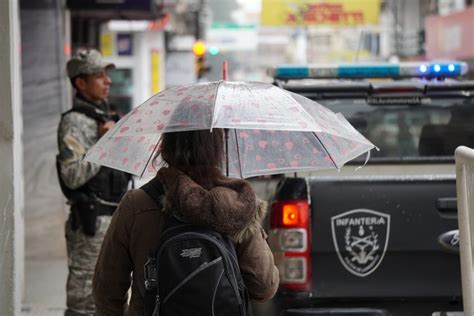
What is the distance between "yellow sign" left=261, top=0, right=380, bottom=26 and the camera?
A: 97.3ft

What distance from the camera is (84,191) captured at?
576cm

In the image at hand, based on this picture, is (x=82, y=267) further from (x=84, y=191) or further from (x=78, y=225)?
(x=84, y=191)

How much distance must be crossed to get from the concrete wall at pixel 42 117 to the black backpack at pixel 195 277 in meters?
7.71

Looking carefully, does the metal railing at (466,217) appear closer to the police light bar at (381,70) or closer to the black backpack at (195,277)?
the black backpack at (195,277)

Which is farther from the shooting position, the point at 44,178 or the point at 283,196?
the point at 44,178

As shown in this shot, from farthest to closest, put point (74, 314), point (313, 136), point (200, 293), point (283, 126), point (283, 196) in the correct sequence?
point (74, 314) → point (283, 196) → point (313, 136) → point (283, 126) → point (200, 293)

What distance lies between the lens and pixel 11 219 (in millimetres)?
5230

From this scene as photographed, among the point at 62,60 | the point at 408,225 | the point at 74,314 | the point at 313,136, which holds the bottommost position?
the point at 74,314

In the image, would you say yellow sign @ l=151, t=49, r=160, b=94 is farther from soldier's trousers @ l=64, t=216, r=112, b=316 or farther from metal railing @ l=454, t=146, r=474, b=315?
metal railing @ l=454, t=146, r=474, b=315

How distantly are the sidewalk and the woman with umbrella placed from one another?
4.45 m

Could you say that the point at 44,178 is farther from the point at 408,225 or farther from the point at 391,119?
the point at 408,225

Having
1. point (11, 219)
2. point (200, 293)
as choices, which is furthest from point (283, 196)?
point (200, 293)

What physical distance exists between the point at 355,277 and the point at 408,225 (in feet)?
1.32

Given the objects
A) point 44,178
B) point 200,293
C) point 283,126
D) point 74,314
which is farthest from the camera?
point 44,178
